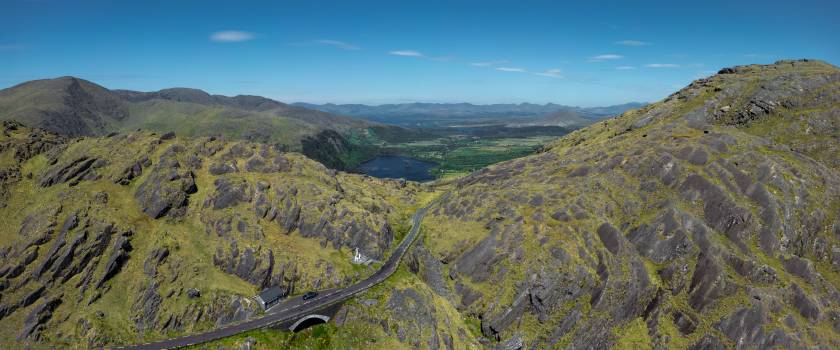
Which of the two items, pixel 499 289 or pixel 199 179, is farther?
pixel 199 179

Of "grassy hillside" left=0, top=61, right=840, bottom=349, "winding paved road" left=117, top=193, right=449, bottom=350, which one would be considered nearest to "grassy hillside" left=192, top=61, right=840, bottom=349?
"grassy hillside" left=0, top=61, right=840, bottom=349

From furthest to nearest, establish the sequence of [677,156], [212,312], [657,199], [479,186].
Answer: [479,186] → [677,156] → [657,199] → [212,312]

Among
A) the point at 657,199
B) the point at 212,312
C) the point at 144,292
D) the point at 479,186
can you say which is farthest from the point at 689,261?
the point at 144,292

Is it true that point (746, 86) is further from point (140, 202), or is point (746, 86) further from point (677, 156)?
point (140, 202)

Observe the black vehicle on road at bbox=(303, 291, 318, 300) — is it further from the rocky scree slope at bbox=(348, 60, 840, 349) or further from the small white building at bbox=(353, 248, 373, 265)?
the small white building at bbox=(353, 248, 373, 265)

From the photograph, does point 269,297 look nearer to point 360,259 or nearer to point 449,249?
point 360,259

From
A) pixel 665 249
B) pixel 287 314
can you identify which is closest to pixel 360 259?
pixel 287 314
